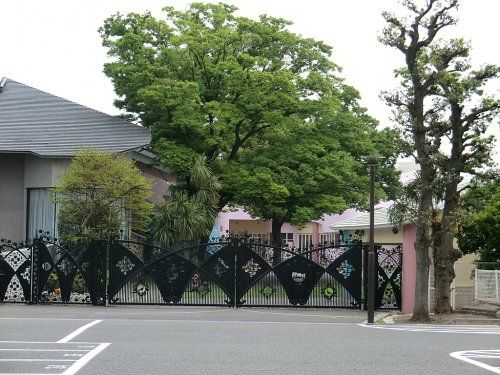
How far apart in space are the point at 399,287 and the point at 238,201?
14058 millimetres

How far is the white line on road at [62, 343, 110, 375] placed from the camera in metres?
11.7

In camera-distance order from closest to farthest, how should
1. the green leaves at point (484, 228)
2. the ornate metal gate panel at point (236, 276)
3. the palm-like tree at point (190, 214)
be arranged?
the green leaves at point (484, 228)
the ornate metal gate panel at point (236, 276)
the palm-like tree at point (190, 214)

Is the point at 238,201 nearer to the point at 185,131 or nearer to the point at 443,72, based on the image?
the point at 185,131

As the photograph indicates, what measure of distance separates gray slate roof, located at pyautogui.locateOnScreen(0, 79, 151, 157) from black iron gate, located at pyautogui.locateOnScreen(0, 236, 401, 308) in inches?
272

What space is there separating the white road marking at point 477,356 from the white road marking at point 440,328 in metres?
4.54

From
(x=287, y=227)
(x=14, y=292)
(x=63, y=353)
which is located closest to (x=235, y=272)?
(x=14, y=292)

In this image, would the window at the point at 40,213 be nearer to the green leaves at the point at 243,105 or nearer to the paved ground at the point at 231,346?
the green leaves at the point at 243,105

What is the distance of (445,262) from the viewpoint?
77.8ft

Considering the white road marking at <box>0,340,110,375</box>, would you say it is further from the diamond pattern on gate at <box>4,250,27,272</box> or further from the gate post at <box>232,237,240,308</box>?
the diamond pattern on gate at <box>4,250,27,272</box>

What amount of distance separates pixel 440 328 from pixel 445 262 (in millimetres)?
3482

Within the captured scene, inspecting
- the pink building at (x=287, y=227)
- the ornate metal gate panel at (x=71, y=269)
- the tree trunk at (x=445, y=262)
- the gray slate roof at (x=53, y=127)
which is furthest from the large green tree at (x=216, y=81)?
the pink building at (x=287, y=227)

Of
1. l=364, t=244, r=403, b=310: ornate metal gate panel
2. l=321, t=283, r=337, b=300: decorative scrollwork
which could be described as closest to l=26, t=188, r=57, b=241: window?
l=321, t=283, r=337, b=300: decorative scrollwork

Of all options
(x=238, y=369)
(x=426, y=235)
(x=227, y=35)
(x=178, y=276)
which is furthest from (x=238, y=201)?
(x=238, y=369)

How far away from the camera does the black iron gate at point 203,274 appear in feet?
85.4
